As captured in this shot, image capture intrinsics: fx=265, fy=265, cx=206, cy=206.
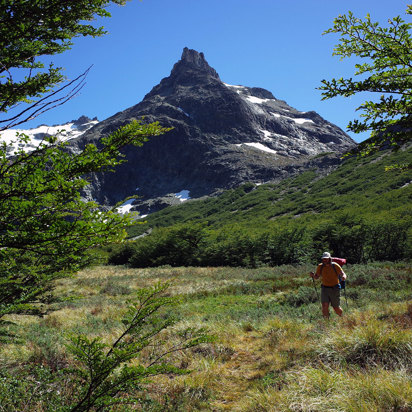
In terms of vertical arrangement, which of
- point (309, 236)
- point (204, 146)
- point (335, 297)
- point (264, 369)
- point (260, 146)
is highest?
point (204, 146)

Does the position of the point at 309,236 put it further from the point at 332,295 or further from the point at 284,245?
the point at 332,295

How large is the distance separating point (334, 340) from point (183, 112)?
587ft

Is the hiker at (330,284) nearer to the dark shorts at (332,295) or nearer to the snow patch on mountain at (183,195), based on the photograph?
the dark shorts at (332,295)

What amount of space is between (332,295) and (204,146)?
15297 cm

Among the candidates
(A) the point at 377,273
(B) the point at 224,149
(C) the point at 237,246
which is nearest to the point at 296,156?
(B) the point at 224,149

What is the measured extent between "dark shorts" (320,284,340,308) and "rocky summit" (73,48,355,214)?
122 metres

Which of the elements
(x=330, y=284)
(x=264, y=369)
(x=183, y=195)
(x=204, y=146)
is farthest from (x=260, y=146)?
(x=264, y=369)

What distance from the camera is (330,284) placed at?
299 inches

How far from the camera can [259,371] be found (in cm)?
457

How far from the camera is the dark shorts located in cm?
741

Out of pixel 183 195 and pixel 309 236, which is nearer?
pixel 309 236

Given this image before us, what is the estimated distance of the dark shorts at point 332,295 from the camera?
24.3 ft

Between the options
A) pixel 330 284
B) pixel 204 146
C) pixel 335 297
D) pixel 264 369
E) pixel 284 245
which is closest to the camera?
pixel 264 369

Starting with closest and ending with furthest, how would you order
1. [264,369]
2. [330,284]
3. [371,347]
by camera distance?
[371,347] → [264,369] → [330,284]
